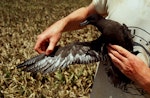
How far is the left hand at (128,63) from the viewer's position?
2.49m

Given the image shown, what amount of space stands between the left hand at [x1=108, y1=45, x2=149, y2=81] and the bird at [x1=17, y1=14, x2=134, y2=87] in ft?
0.24

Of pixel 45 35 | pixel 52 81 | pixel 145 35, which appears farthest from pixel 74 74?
pixel 145 35

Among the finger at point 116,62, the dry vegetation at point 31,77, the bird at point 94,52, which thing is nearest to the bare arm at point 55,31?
the bird at point 94,52

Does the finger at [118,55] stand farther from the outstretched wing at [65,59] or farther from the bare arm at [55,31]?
the bare arm at [55,31]

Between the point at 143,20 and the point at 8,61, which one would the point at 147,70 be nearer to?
the point at 143,20

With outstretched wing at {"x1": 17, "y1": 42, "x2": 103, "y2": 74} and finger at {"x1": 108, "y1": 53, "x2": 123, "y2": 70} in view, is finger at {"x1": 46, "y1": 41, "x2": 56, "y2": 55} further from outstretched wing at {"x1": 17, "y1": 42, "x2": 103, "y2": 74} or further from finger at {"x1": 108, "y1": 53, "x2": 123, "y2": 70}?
finger at {"x1": 108, "y1": 53, "x2": 123, "y2": 70}

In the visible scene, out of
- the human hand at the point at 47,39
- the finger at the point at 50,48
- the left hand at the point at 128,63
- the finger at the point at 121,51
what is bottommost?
the left hand at the point at 128,63

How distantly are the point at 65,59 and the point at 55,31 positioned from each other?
307 mm

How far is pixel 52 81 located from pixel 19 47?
184cm

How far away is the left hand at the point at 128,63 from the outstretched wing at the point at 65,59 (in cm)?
13

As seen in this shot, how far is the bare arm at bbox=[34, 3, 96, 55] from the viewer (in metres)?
2.92

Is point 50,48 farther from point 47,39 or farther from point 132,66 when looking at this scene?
point 132,66

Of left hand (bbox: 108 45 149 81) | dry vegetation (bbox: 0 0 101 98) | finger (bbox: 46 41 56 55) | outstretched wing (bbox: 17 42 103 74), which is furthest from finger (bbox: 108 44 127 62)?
dry vegetation (bbox: 0 0 101 98)

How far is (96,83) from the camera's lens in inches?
113
